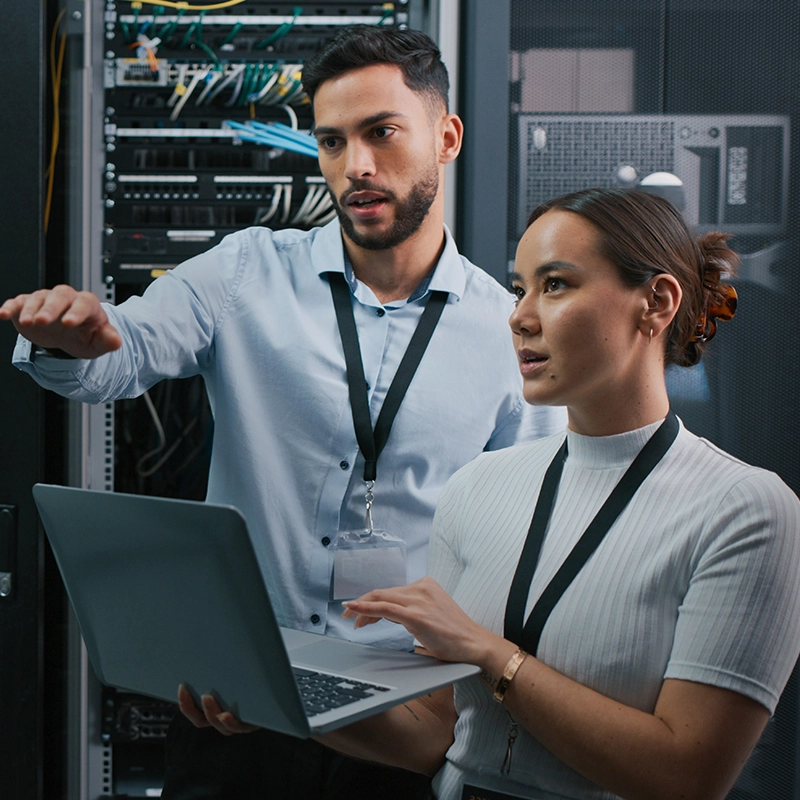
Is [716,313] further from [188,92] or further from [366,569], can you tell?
[188,92]

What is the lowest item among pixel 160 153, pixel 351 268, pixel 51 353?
pixel 51 353

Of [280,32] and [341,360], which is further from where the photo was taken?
[280,32]

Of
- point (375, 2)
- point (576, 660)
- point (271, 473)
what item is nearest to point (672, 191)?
point (375, 2)

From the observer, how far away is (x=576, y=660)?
3.23 ft

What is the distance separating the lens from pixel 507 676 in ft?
3.09

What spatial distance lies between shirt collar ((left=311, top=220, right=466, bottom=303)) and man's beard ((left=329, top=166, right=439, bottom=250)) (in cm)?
4

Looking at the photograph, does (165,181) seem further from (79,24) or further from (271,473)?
(271,473)

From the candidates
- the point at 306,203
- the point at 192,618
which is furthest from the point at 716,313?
the point at 306,203

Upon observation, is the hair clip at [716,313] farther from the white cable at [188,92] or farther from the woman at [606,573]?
the white cable at [188,92]

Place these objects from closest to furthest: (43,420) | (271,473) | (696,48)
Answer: (271,473), (696,48), (43,420)

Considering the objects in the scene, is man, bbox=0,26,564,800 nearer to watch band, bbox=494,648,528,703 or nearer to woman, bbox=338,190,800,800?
woman, bbox=338,190,800,800

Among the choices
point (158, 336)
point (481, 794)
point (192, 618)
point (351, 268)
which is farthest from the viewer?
point (351, 268)

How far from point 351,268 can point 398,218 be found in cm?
15

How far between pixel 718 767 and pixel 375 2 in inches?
71.1
